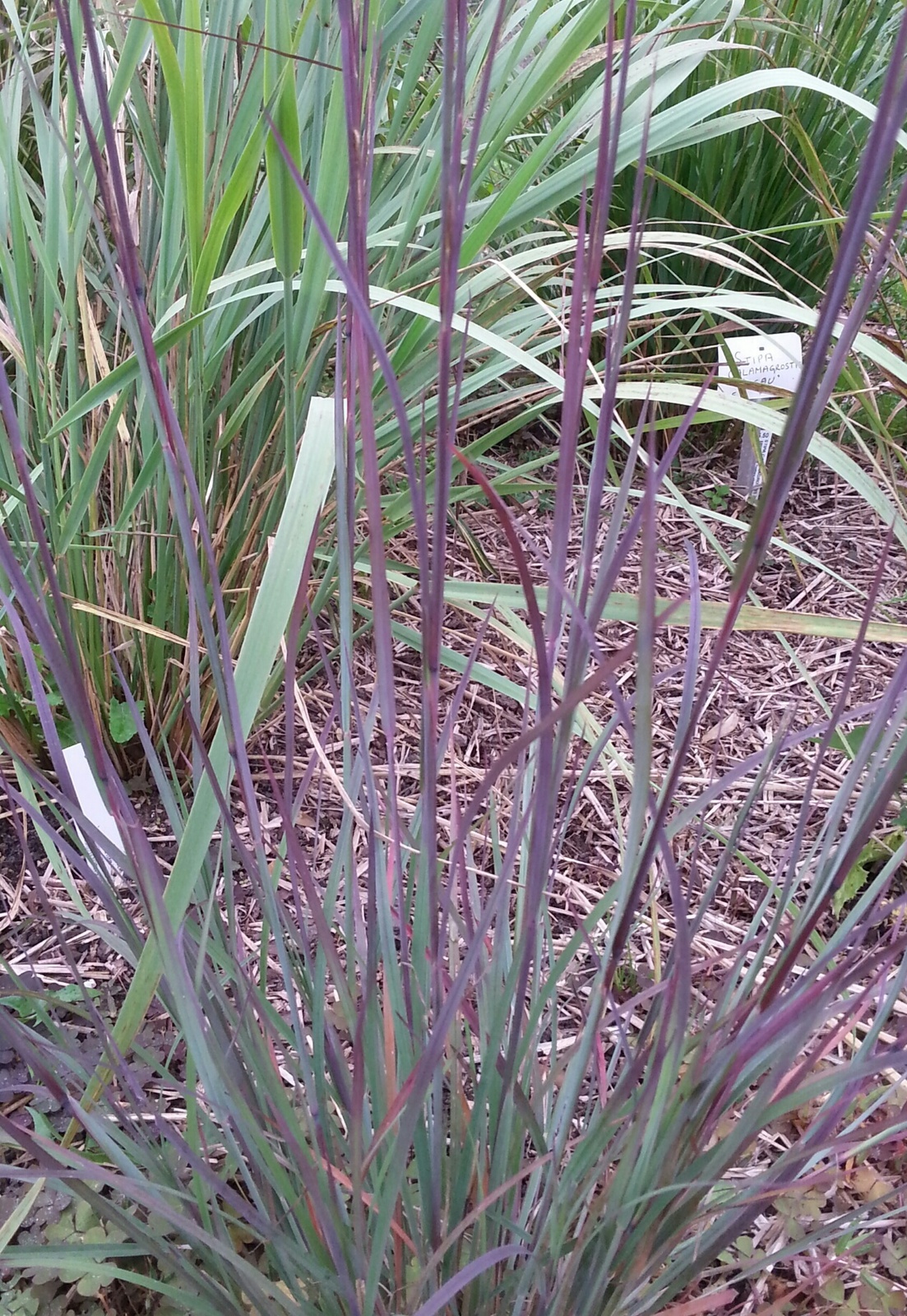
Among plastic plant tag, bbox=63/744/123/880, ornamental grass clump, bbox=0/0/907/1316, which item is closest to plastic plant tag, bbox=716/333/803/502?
ornamental grass clump, bbox=0/0/907/1316

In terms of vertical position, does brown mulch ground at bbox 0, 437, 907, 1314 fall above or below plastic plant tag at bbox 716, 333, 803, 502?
below

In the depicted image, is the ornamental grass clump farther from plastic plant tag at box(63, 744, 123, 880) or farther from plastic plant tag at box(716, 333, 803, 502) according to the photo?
plastic plant tag at box(716, 333, 803, 502)

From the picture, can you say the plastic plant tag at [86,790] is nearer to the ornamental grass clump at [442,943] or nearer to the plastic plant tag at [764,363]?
the ornamental grass clump at [442,943]

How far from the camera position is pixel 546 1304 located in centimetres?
40

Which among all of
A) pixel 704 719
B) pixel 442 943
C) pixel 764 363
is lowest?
pixel 704 719

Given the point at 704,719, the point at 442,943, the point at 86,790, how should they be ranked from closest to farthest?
the point at 442,943
the point at 86,790
the point at 704,719

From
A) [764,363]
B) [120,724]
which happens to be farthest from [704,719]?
[120,724]

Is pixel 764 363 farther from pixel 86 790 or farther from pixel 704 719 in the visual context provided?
pixel 86 790

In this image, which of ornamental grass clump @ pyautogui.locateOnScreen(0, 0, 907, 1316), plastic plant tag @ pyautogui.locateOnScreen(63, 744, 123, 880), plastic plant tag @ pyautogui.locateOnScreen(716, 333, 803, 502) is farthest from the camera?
plastic plant tag @ pyautogui.locateOnScreen(716, 333, 803, 502)

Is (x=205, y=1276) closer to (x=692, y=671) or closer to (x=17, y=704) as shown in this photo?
(x=692, y=671)

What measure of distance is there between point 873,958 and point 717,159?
54.6 inches

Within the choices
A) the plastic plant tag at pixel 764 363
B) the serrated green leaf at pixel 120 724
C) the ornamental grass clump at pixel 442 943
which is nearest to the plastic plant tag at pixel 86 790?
the serrated green leaf at pixel 120 724

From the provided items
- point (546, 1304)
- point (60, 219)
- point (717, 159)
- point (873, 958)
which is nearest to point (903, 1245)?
point (546, 1304)

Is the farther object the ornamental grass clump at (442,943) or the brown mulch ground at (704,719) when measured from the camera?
the brown mulch ground at (704,719)
